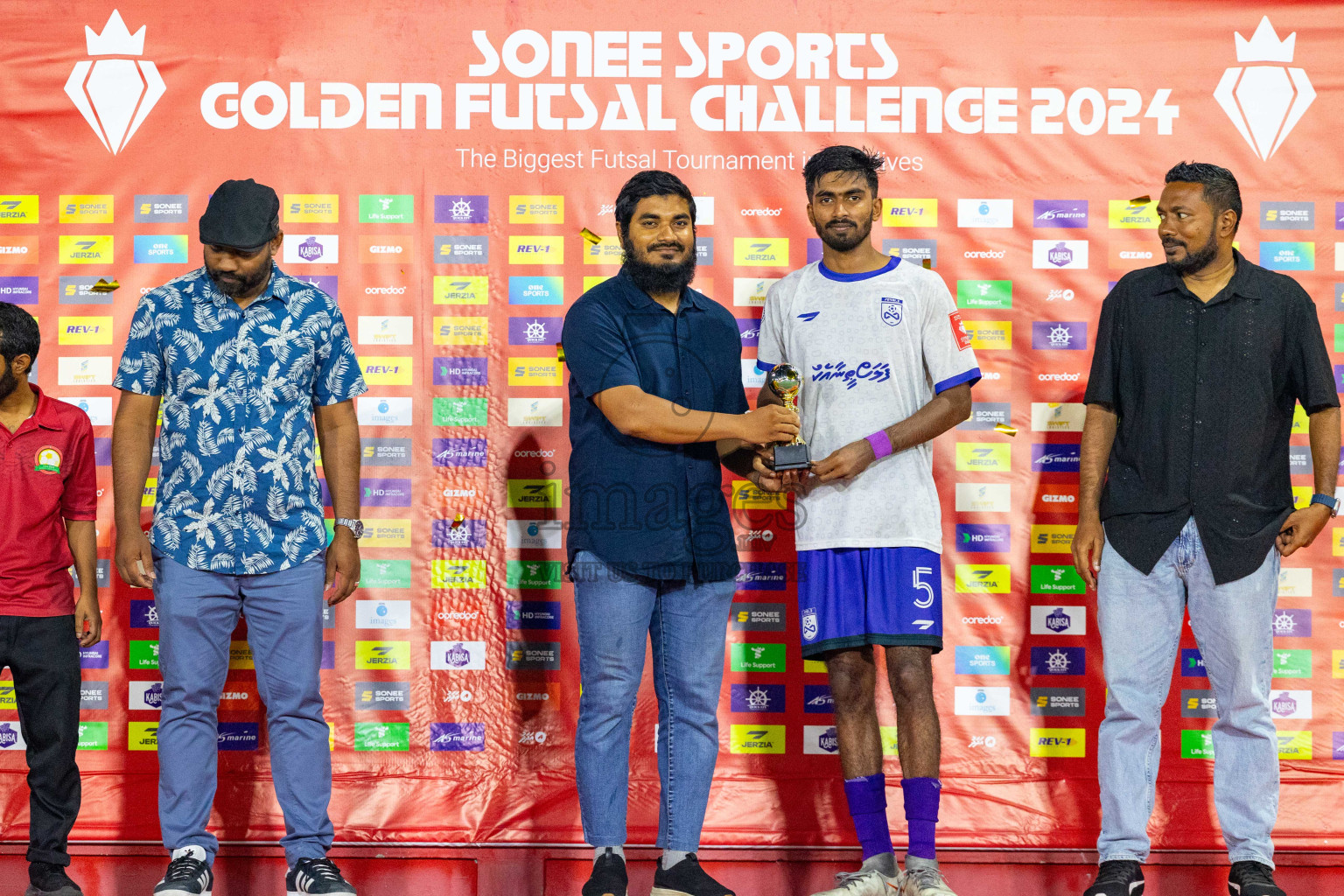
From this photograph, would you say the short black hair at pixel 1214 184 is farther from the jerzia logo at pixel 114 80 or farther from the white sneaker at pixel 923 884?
the jerzia logo at pixel 114 80

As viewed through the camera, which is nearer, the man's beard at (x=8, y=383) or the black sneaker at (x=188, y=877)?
the black sneaker at (x=188, y=877)

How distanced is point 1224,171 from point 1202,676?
152cm

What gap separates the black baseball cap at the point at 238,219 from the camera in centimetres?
275

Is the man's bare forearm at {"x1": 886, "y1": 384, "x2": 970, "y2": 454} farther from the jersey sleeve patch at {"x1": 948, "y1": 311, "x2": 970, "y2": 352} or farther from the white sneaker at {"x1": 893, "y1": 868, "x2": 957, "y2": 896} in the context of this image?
the white sneaker at {"x1": 893, "y1": 868, "x2": 957, "y2": 896}

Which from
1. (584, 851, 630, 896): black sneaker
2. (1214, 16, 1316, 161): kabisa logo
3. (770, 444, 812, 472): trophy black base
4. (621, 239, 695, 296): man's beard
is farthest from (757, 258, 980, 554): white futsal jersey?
(1214, 16, 1316, 161): kabisa logo

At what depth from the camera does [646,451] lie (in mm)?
2729

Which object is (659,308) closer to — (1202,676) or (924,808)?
(924,808)

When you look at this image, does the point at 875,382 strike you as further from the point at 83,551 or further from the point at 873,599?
the point at 83,551

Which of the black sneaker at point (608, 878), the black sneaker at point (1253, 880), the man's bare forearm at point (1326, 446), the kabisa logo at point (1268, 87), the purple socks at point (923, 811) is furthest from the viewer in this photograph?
the kabisa logo at point (1268, 87)

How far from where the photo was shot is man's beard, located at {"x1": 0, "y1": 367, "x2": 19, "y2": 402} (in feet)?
9.59

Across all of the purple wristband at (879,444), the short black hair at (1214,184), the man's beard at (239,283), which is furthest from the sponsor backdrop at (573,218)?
the purple wristband at (879,444)

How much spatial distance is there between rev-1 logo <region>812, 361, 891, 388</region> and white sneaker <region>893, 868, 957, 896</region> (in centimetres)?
119

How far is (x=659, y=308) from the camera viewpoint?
2787 mm

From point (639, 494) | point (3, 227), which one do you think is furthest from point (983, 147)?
point (3, 227)
